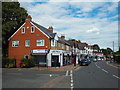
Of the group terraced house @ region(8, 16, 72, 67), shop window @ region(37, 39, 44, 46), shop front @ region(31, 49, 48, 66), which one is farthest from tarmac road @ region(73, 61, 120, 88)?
shop window @ region(37, 39, 44, 46)

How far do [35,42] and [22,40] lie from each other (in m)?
3.20

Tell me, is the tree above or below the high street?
above

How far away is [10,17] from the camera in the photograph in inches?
1337

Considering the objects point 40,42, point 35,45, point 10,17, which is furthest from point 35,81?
point 10,17

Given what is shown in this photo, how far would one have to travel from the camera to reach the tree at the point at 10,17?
31.5 m

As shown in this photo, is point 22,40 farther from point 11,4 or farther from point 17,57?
point 11,4

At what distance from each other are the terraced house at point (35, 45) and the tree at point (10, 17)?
5.63 feet

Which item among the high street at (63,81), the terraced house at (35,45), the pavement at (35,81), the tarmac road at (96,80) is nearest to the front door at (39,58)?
the terraced house at (35,45)

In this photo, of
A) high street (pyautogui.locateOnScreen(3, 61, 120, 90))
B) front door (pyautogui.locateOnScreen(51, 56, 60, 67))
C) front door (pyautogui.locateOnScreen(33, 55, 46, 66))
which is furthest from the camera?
front door (pyautogui.locateOnScreen(33, 55, 46, 66))

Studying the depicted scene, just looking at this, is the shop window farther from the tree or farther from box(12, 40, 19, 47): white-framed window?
the tree

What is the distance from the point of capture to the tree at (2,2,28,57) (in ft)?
104

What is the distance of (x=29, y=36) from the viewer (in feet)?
107

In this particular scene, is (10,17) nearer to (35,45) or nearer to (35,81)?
(35,45)

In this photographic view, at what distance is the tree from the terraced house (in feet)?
5.63
